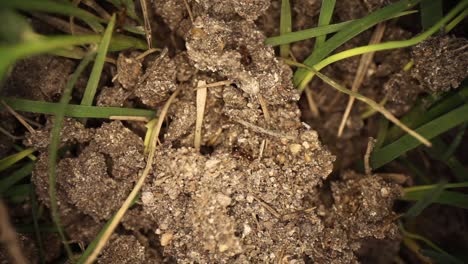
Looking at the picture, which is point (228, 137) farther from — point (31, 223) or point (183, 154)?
point (31, 223)

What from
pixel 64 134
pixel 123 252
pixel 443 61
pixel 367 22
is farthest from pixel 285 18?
pixel 123 252

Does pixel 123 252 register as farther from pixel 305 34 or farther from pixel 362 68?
pixel 362 68

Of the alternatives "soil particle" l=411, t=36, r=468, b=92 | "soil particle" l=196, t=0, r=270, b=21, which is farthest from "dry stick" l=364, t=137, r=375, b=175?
"soil particle" l=196, t=0, r=270, b=21

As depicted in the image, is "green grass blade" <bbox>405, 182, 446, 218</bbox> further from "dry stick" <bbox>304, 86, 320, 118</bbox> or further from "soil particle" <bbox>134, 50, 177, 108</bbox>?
"soil particle" <bbox>134, 50, 177, 108</bbox>

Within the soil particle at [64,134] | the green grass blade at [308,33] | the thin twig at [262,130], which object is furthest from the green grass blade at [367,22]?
the soil particle at [64,134]

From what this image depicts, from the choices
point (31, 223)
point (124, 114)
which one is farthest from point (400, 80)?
point (31, 223)

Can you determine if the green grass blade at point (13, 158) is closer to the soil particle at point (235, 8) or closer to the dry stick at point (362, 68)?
the soil particle at point (235, 8)
